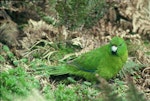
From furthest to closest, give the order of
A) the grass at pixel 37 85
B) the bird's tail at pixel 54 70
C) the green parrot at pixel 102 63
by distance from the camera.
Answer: the bird's tail at pixel 54 70 < the green parrot at pixel 102 63 < the grass at pixel 37 85

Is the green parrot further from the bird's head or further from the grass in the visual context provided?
the grass

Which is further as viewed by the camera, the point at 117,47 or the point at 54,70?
the point at 54,70

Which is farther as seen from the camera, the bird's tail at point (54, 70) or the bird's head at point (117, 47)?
the bird's tail at point (54, 70)

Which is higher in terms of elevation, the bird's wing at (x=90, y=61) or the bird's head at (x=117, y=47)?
the bird's head at (x=117, y=47)

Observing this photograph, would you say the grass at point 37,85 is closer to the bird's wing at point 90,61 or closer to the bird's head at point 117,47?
the bird's wing at point 90,61

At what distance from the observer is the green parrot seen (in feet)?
21.0

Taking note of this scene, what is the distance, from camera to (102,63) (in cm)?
639

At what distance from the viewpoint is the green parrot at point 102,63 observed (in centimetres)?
639

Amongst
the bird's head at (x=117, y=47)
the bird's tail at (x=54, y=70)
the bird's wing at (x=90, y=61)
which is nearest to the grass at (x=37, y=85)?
the bird's tail at (x=54, y=70)

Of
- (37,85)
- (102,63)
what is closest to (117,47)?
(102,63)

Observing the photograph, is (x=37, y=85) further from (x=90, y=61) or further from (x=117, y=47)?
(x=117, y=47)

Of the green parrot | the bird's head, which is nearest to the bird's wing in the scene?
the green parrot

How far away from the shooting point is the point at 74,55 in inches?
297

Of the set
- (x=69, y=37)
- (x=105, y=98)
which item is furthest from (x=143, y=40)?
(x=105, y=98)
